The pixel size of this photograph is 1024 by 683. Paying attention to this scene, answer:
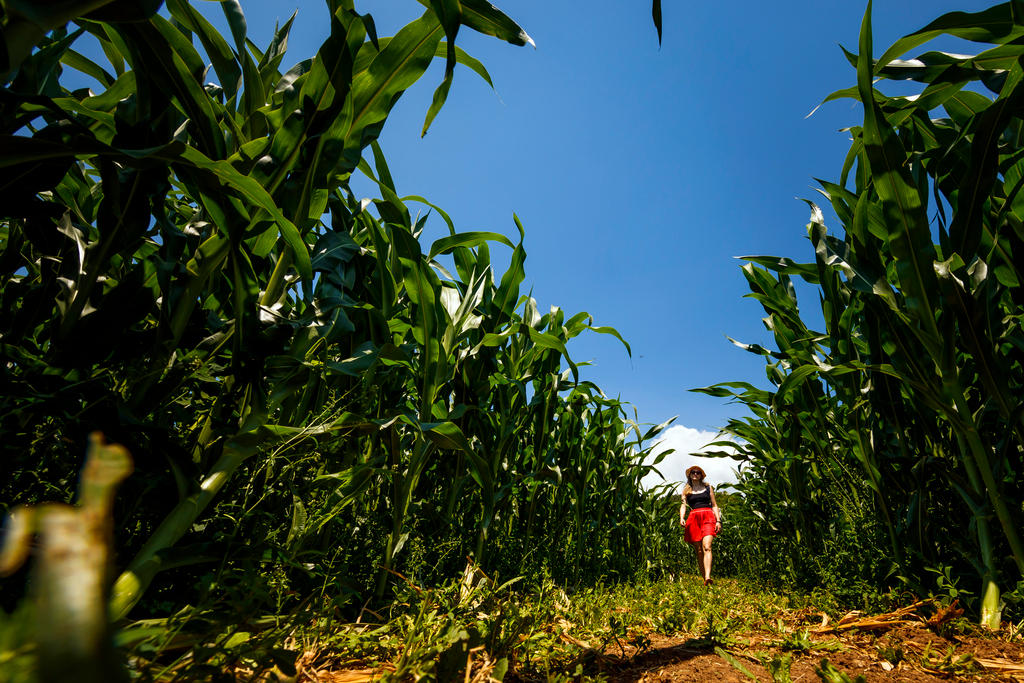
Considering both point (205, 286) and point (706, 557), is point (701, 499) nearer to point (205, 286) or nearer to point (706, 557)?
point (706, 557)

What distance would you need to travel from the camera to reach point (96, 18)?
34.8 inches

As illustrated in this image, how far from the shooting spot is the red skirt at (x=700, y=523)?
6261mm

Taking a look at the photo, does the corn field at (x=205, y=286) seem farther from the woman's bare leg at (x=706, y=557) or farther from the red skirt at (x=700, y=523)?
the red skirt at (x=700, y=523)

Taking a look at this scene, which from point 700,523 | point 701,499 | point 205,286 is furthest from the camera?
point 701,499

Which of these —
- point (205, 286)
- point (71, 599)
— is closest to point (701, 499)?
point (205, 286)

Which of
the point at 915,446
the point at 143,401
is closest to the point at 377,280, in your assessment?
the point at 143,401

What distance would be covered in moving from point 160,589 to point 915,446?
3317 millimetres

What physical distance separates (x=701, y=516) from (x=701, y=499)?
316 mm

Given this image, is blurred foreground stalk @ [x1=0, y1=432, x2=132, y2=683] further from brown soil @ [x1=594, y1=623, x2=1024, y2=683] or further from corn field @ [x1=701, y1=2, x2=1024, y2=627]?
corn field @ [x1=701, y1=2, x2=1024, y2=627]

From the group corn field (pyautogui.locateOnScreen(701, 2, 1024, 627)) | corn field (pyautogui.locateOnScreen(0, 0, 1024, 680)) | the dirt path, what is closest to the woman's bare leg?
corn field (pyautogui.locateOnScreen(0, 0, 1024, 680))

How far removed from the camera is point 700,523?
645 cm

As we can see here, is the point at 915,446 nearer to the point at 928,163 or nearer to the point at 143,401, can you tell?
the point at 928,163

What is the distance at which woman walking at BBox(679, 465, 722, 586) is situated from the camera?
6058 millimetres

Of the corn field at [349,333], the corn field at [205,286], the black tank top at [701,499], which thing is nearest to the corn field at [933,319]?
the corn field at [349,333]
